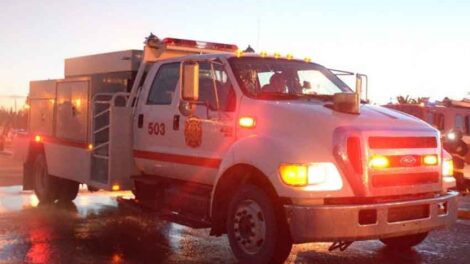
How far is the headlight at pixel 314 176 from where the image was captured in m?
5.45

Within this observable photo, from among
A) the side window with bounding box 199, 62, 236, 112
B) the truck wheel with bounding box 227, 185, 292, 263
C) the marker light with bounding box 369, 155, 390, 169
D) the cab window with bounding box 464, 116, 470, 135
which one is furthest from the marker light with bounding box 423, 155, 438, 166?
→ the cab window with bounding box 464, 116, 470, 135

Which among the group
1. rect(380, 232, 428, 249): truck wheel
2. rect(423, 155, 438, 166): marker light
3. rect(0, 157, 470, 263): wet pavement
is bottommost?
rect(0, 157, 470, 263): wet pavement

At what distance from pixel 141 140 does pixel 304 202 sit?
3.15m

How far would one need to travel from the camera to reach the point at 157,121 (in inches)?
298

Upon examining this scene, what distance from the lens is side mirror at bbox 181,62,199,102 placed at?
20.8 ft

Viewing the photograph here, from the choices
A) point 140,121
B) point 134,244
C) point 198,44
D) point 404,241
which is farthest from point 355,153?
point 198,44

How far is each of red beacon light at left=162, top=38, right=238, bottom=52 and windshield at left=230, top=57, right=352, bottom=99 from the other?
1.75m

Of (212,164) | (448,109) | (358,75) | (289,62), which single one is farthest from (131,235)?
(448,109)

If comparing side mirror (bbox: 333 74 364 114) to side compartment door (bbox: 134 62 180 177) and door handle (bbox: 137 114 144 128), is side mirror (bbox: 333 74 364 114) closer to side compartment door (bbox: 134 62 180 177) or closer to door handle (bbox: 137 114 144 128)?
side compartment door (bbox: 134 62 180 177)

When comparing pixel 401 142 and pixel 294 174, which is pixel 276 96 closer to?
pixel 294 174

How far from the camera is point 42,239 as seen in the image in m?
7.60

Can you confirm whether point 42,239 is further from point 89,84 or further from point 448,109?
point 448,109

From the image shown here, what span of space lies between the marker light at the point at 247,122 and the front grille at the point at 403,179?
4.35ft

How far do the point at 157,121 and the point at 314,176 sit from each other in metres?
2.74
